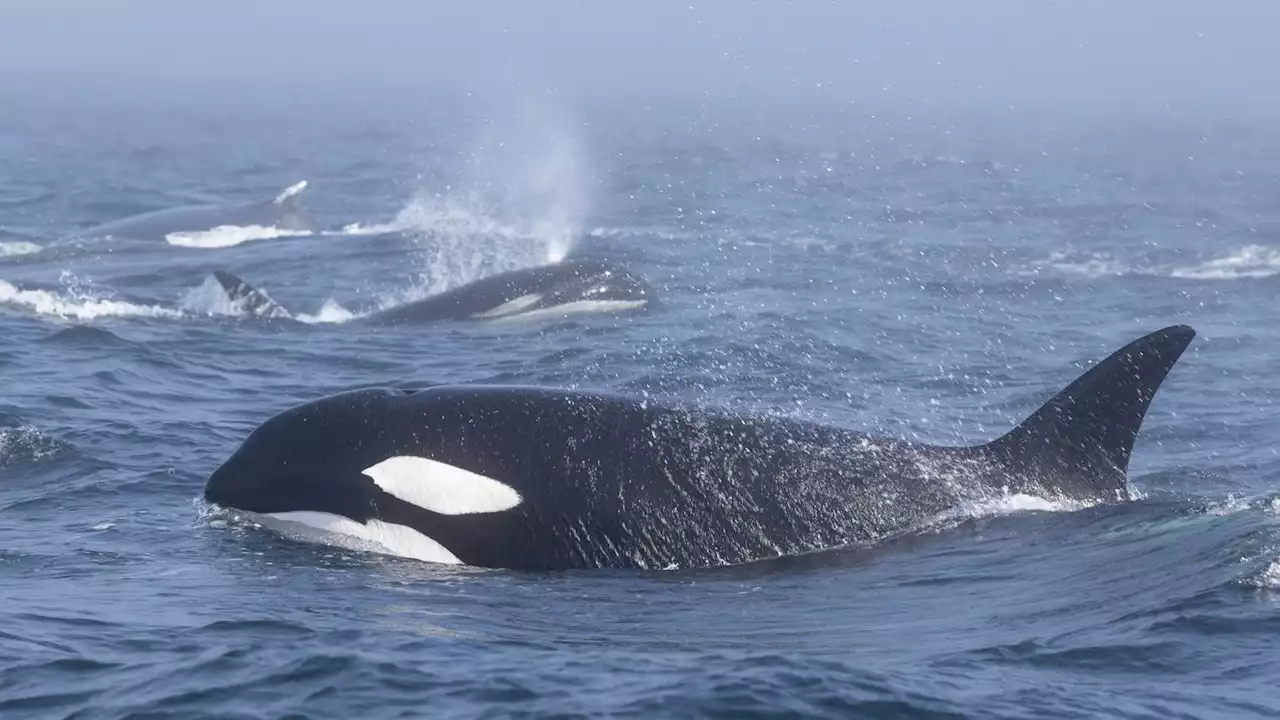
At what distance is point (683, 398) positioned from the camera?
1476 cm

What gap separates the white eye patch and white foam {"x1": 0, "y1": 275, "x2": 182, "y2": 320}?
45.5 ft

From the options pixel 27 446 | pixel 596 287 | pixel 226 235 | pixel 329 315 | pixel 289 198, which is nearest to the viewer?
pixel 27 446

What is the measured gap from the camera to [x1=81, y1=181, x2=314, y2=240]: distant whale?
1368 inches

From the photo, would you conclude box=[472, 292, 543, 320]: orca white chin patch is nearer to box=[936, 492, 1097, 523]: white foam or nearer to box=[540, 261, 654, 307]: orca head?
box=[540, 261, 654, 307]: orca head

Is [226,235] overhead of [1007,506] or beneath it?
overhead

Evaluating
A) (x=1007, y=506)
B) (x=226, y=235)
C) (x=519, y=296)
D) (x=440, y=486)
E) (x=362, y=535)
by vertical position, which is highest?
(x=226, y=235)

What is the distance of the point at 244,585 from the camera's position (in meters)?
10.4

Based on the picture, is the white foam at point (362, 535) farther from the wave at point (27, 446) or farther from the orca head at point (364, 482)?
the wave at point (27, 446)

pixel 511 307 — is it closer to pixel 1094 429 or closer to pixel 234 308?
pixel 234 308

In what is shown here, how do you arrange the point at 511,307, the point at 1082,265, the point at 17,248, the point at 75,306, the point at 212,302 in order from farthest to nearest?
the point at 17,248 → the point at 1082,265 → the point at 212,302 → the point at 511,307 → the point at 75,306

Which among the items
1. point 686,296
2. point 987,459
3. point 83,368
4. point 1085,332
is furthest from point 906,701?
point 686,296

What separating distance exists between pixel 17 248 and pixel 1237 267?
→ 23281 mm

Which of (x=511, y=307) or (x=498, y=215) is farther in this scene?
(x=498, y=215)

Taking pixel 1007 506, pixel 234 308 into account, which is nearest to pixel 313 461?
pixel 1007 506
